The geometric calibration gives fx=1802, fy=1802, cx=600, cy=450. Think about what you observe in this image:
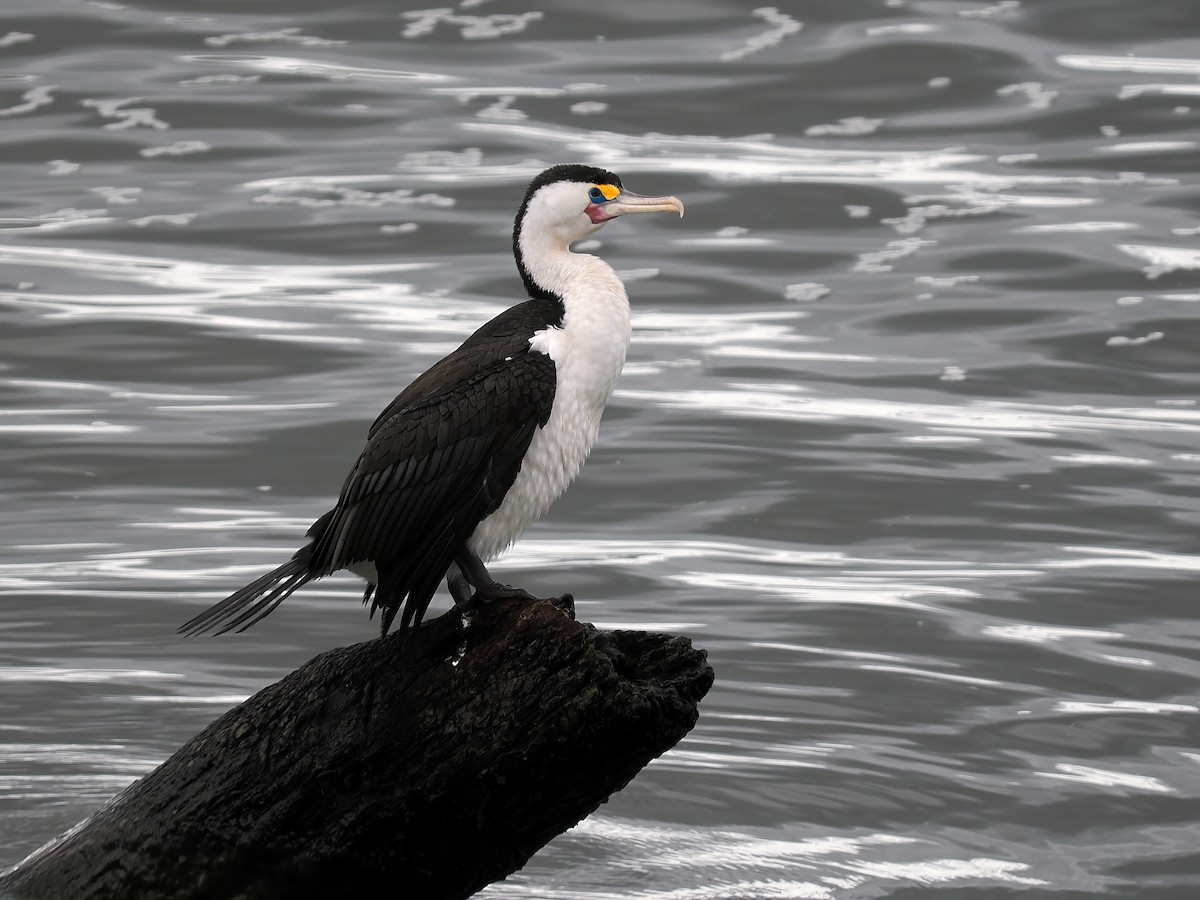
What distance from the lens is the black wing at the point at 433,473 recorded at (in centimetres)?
479

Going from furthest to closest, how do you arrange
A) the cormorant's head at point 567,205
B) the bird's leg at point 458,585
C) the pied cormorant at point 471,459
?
the cormorant's head at point 567,205
the bird's leg at point 458,585
the pied cormorant at point 471,459

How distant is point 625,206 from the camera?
565cm

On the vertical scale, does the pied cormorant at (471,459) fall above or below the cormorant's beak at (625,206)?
below

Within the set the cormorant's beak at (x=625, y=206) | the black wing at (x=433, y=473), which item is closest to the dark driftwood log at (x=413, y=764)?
the black wing at (x=433, y=473)

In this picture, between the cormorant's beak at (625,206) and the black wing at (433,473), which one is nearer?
the black wing at (433,473)

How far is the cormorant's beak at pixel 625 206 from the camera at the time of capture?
5609mm

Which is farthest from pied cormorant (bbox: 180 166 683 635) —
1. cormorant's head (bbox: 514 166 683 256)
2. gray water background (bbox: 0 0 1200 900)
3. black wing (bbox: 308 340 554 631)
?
gray water background (bbox: 0 0 1200 900)

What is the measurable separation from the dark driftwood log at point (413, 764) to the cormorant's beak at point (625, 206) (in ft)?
5.49

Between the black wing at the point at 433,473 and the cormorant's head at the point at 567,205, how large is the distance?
0.67 meters

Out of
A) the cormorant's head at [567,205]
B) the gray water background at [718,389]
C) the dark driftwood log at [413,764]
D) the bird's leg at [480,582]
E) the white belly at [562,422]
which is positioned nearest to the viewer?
the dark driftwood log at [413,764]

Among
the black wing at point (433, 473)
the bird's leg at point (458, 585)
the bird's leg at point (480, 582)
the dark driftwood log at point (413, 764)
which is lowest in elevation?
the dark driftwood log at point (413, 764)

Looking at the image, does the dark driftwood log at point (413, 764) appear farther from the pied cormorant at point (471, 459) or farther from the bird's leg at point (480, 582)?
the pied cormorant at point (471, 459)

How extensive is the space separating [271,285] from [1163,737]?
946cm

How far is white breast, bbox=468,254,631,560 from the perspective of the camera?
16.7 feet
